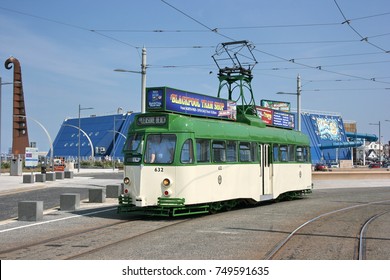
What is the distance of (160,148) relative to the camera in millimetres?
14422

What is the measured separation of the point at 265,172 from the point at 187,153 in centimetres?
501

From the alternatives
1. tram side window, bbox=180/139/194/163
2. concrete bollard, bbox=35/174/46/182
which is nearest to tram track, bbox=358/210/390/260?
tram side window, bbox=180/139/194/163

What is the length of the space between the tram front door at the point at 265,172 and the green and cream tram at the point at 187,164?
0.43 metres

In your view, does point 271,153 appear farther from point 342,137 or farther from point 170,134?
point 342,137

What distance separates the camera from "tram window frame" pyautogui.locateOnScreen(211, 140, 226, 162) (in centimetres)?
1548

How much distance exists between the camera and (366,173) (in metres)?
41.7

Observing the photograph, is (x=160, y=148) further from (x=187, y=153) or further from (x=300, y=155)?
(x=300, y=155)

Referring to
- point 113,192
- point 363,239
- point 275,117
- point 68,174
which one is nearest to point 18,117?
point 68,174

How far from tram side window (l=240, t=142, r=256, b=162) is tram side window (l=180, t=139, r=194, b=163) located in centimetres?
286

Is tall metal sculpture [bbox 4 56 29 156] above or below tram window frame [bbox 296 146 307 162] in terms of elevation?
above

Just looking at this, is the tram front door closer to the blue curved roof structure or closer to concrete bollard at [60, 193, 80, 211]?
concrete bollard at [60, 193, 80, 211]

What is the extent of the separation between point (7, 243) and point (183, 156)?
5.35 meters
